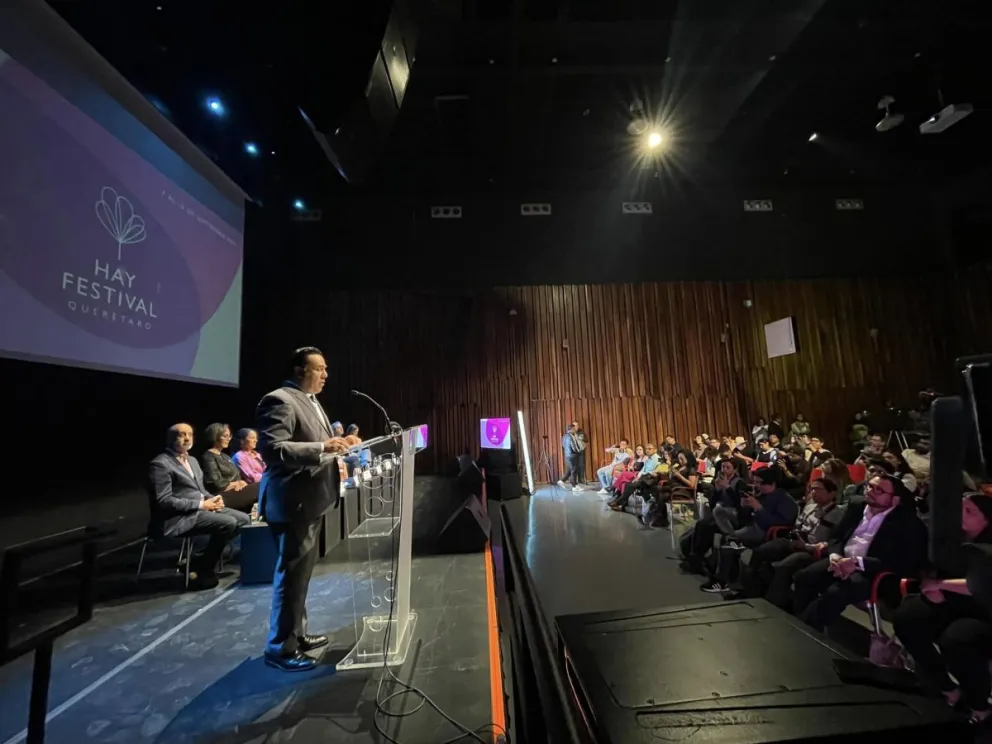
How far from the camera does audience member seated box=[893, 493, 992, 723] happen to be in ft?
5.59

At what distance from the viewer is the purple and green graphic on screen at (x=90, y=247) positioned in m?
2.47

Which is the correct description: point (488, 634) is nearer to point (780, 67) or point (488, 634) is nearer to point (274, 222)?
point (780, 67)

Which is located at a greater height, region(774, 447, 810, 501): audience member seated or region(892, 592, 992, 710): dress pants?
region(774, 447, 810, 501): audience member seated

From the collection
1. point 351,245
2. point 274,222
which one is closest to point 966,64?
point 351,245

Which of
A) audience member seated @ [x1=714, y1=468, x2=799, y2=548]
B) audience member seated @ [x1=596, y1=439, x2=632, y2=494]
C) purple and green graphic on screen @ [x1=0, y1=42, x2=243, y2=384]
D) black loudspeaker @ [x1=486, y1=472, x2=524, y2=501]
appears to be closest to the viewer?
purple and green graphic on screen @ [x1=0, y1=42, x2=243, y2=384]

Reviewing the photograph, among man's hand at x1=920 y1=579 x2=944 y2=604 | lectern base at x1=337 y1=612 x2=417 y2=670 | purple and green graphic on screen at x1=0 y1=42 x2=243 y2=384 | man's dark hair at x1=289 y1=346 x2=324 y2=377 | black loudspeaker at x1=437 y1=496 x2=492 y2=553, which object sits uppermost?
purple and green graphic on screen at x1=0 y1=42 x2=243 y2=384

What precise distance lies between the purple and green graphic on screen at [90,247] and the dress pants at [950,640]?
15.3 ft

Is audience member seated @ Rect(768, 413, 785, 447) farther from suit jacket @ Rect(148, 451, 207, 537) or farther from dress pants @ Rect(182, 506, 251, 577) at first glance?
suit jacket @ Rect(148, 451, 207, 537)

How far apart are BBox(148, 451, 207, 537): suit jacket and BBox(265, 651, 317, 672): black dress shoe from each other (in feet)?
5.54

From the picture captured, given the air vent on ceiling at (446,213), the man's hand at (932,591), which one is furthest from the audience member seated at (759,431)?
the air vent on ceiling at (446,213)

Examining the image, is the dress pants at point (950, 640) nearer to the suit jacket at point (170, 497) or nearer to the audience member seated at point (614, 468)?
the suit jacket at point (170, 497)

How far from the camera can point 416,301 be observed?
9.01 meters

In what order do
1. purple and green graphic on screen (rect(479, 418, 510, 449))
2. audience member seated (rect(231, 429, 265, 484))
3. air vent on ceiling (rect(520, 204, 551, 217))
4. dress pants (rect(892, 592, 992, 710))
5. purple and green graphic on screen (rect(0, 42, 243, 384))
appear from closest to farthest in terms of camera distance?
dress pants (rect(892, 592, 992, 710))
purple and green graphic on screen (rect(0, 42, 243, 384))
audience member seated (rect(231, 429, 265, 484))
purple and green graphic on screen (rect(479, 418, 510, 449))
air vent on ceiling (rect(520, 204, 551, 217))

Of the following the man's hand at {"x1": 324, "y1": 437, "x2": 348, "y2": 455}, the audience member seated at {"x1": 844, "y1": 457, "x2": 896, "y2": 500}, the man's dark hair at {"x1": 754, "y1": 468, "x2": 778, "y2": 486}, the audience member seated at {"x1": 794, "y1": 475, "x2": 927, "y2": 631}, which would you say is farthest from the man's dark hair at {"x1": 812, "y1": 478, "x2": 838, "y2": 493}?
the man's hand at {"x1": 324, "y1": 437, "x2": 348, "y2": 455}
